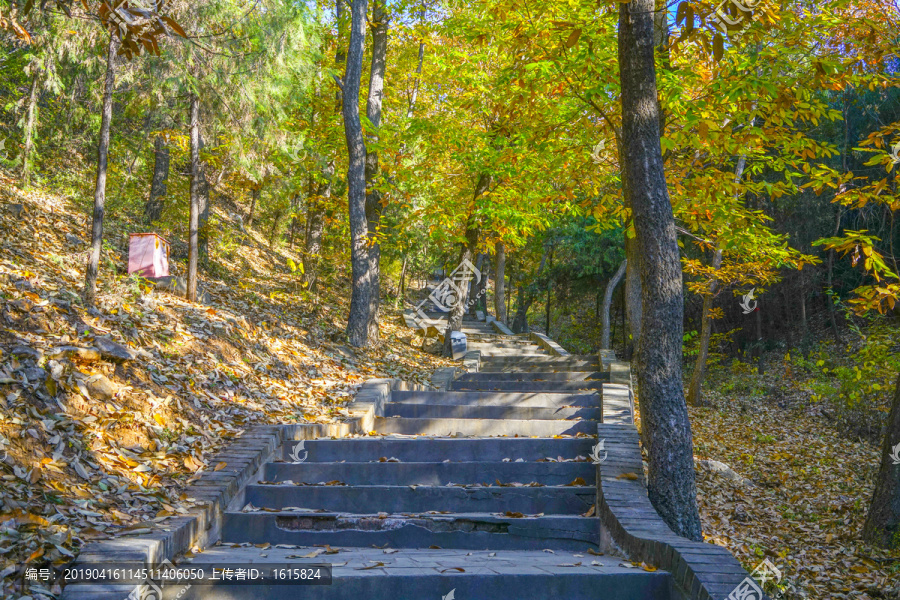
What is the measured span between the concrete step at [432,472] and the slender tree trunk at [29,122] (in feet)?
23.3

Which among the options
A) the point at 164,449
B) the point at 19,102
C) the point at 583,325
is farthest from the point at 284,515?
the point at 583,325

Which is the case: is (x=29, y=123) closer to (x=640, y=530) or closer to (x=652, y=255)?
(x=652, y=255)

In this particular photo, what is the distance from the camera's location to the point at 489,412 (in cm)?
668

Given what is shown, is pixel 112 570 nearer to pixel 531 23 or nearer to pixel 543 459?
pixel 543 459

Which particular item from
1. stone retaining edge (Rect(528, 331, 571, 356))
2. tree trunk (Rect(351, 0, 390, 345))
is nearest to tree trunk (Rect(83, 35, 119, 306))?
tree trunk (Rect(351, 0, 390, 345))

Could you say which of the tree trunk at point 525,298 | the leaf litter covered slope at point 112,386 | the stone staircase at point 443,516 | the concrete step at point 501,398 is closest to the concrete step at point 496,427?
the stone staircase at point 443,516

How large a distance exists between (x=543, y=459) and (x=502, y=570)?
2203 millimetres

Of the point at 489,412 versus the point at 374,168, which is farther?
the point at 374,168

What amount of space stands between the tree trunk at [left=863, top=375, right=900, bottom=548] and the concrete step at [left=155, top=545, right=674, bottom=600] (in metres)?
4.69

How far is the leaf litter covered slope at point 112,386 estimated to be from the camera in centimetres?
317

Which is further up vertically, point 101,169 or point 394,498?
point 101,169

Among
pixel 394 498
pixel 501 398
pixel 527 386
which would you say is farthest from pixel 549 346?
pixel 394 498

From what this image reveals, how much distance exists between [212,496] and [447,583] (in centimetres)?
168

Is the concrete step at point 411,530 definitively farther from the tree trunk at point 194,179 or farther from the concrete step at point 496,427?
the tree trunk at point 194,179
